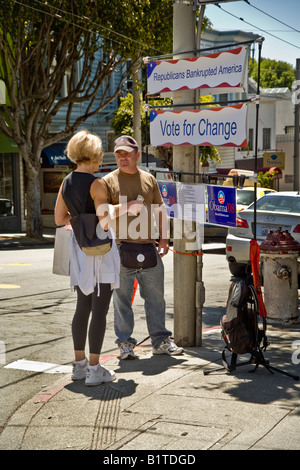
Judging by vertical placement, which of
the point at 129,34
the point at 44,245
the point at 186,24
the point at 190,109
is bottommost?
the point at 44,245

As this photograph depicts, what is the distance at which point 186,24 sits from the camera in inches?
251

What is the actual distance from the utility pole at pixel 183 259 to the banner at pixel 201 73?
0.13 meters

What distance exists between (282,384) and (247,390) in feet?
1.08

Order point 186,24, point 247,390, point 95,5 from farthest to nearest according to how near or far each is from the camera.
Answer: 1. point 95,5
2. point 186,24
3. point 247,390

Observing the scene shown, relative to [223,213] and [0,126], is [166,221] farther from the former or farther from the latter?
[0,126]

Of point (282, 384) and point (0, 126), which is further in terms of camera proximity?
point (0, 126)

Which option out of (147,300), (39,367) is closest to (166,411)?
(147,300)

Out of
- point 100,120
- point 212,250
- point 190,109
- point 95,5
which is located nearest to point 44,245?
point 212,250

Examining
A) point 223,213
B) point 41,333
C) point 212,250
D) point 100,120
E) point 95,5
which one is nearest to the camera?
point 223,213

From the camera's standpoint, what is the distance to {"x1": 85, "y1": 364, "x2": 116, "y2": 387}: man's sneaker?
17.7ft

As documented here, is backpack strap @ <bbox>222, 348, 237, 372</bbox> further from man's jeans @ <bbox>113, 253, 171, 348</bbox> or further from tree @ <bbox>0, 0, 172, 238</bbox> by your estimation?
tree @ <bbox>0, 0, 172, 238</bbox>

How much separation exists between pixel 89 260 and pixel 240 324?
135 cm

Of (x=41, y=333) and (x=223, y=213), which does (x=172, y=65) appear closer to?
(x=223, y=213)

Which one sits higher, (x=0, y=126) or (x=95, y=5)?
(x=95, y=5)
